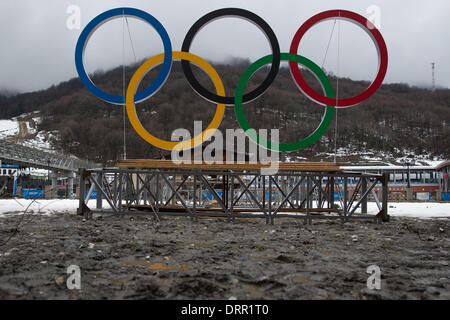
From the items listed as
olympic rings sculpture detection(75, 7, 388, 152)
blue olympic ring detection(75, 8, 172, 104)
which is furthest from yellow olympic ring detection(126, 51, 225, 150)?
blue olympic ring detection(75, 8, 172, 104)

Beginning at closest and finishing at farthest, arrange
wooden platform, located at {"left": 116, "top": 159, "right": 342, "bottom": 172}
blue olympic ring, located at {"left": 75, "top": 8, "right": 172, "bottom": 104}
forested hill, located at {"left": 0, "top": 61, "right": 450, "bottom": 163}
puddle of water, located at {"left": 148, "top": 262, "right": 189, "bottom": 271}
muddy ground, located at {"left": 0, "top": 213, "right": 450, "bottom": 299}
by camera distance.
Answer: muddy ground, located at {"left": 0, "top": 213, "right": 450, "bottom": 299}, puddle of water, located at {"left": 148, "top": 262, "right": 189, "bottom": 271}, wooden platform, located at {"left": 116, "top": 159, "right": 342, "bottom": 172}, blue olympic ring, located at {"left": 75, "top": 8, "right": 172, "bottom": 104}, forested hill, located at {"left": 0, "top": 61, "right": 450, "bottom": 163}

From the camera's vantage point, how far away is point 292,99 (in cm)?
12275

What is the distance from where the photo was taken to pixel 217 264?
4.58 m

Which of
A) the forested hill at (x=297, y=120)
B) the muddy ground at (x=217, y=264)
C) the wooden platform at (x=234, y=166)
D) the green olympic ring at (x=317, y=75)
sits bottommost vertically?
the muddy ground at (x=217, y=264)

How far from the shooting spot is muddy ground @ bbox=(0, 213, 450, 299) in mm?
3422

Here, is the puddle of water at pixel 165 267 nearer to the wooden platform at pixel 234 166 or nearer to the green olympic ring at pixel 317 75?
the wooden platform at pixel 234 166

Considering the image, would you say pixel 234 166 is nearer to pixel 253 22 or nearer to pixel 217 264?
pixel 217 264

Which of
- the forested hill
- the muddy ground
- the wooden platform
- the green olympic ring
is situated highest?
the forested hill

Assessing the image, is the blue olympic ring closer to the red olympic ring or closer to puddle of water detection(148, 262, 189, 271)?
the red olympic ring

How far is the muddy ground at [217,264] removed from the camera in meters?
3.42

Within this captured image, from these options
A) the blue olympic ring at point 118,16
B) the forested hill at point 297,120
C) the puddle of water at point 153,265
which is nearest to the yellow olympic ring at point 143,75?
the blue olympic ring at point 118,16

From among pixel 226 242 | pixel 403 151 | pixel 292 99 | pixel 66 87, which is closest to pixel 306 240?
pixel 226 242

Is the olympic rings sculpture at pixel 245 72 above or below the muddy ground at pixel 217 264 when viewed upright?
above
